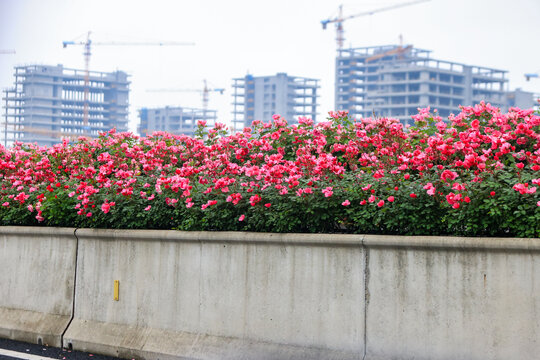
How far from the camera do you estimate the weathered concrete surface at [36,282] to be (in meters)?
9.01

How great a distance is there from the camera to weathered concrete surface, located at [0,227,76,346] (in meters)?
9.01

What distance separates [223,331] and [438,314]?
7.75 feet

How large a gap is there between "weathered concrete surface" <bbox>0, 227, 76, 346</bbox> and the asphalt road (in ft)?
0.62

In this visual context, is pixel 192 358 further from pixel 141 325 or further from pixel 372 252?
pixel 372 252

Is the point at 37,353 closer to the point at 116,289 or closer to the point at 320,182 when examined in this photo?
the point at 116,289

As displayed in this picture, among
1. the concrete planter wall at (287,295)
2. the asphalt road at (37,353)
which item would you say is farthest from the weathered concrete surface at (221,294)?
the asphalt road at (37,353)

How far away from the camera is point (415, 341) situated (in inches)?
256

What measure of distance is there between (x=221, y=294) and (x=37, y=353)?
2.27 m

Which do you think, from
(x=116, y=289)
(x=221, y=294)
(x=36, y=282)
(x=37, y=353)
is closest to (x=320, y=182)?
(x=221, y=294)

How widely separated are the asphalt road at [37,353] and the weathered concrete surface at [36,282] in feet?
0.62

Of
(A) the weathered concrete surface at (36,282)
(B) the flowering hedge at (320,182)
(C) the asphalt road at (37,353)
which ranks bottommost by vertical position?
(C) the asphalt road at (37,353)

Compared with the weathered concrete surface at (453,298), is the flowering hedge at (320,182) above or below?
above

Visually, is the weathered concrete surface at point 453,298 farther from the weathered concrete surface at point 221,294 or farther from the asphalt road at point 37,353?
the asphalt road at point 37,353

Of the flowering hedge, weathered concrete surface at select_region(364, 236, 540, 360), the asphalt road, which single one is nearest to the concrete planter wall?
weathered concrete surface at select_region(364, 236, 540, 360)
